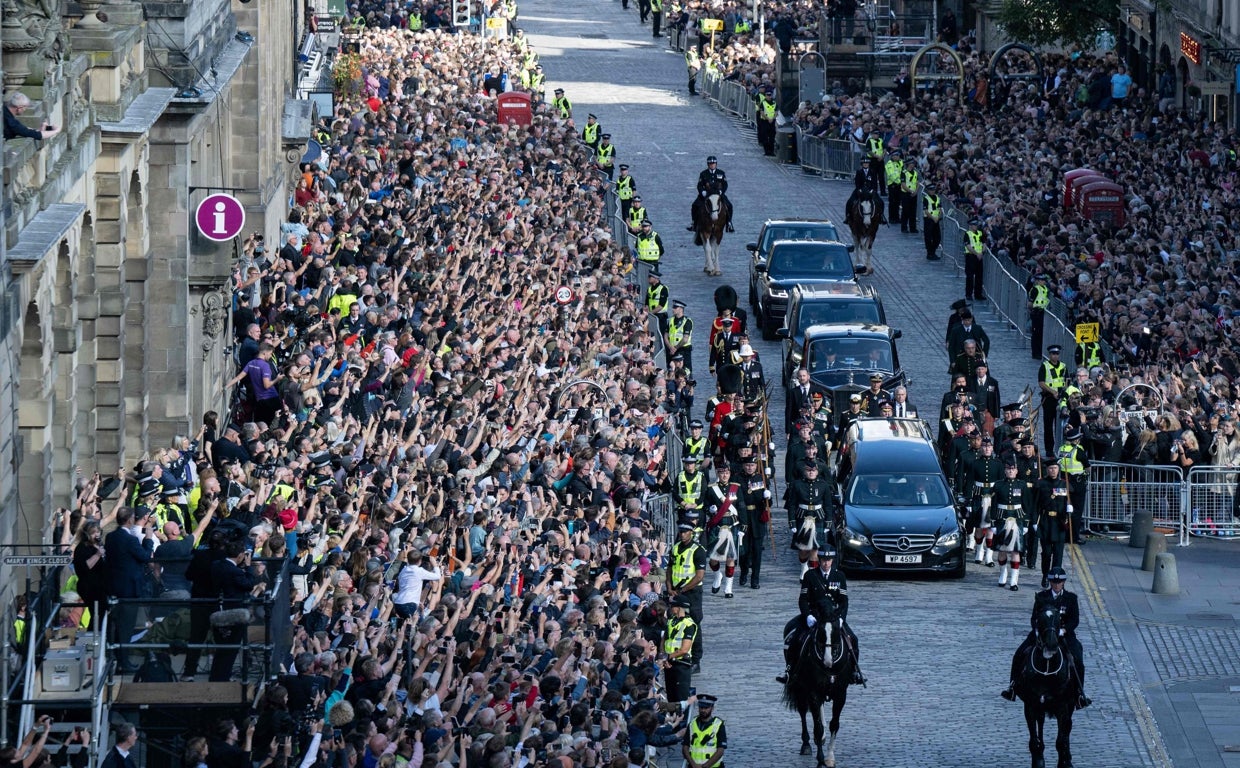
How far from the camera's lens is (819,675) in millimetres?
25578

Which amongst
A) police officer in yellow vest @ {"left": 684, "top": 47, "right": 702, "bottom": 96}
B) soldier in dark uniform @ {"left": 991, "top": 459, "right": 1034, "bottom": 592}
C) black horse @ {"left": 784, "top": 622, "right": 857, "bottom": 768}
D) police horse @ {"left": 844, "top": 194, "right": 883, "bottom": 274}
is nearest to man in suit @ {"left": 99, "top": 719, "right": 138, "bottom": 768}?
black horse @ {"left": 784, "top": 622, "right": 857, "bottom": 768}

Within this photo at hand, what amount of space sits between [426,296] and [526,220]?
341 inches

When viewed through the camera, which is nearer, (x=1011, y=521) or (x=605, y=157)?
(x=1011, y=521)

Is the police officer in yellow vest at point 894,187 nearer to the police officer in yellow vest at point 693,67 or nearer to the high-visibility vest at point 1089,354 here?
the high-visibility vest at point 1089,354

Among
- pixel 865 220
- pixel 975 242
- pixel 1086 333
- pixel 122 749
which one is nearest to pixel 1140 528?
pixel 1086 333

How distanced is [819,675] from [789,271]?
22.3m

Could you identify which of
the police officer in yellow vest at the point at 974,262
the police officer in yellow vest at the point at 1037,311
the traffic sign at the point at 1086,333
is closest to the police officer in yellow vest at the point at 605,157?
the police officer in yellow vest at the point at 974,262

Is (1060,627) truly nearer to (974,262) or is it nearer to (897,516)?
(897,516)

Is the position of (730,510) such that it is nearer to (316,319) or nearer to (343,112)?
(316,319)

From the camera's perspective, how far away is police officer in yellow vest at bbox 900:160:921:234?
56531 mm

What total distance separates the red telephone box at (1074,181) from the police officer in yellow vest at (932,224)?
2.47 metres

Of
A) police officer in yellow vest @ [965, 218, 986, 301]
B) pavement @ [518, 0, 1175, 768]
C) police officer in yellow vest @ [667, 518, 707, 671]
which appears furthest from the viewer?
police officer in yellow vest @ [965, 218, 986, 301]

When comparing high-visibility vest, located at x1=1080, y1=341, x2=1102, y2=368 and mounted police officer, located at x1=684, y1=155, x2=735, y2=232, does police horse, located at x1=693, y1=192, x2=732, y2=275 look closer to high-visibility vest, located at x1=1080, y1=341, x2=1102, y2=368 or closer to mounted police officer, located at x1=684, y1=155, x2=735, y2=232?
mounted police officer, located at x1=684, y1=155, x2=735, y2=232

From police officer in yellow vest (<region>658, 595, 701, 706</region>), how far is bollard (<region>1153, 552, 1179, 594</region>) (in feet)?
26.0
